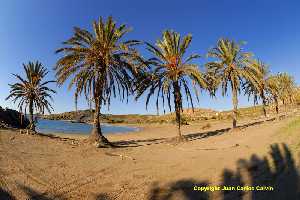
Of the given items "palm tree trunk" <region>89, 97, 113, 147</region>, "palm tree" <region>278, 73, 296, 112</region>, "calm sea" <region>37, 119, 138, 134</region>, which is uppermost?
"palm tree" <region>278, 73, 296, 112</region>

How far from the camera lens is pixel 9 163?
1262 cm

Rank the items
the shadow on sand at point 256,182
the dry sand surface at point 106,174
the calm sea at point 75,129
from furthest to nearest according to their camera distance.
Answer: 1. the calm sea at point 75,129
2. the dry sand surface at point 106,174
3. the shadow on sand at point 256,182

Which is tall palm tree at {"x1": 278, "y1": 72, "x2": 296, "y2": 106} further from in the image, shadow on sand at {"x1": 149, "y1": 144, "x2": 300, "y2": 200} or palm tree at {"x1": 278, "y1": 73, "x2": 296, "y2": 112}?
shadow on sand at {"x1": 149, "y1": 144, "x2": 300, "y2": 200}

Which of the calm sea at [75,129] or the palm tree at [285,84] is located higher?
the palm tree at [285,84]

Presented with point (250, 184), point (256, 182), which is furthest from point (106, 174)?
point (256, 182)

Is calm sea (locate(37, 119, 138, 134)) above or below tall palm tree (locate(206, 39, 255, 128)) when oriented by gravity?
below

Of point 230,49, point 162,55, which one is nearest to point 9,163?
point 162,55

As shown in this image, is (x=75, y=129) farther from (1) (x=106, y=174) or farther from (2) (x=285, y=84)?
(1) (x=106, y=174)

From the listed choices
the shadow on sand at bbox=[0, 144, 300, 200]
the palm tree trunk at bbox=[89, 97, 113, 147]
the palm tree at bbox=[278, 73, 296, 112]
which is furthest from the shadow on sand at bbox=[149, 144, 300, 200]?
the palm tree at bbox=[278, 73, 296, 112]

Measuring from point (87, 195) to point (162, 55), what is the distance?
53.3 feet

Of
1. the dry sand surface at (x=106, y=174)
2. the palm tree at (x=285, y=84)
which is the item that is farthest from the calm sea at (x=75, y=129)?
the dry sand surface at (x=106, y=174)

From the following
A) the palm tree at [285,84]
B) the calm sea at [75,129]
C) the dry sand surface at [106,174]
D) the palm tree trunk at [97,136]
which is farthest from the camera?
the calm sea at [75,129]

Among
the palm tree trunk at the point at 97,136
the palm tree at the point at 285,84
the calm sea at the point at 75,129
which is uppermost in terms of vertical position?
the palm tree at the point at 285,84

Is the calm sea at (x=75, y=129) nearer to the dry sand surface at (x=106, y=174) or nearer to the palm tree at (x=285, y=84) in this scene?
the palm tree at (x=285, y=84)
